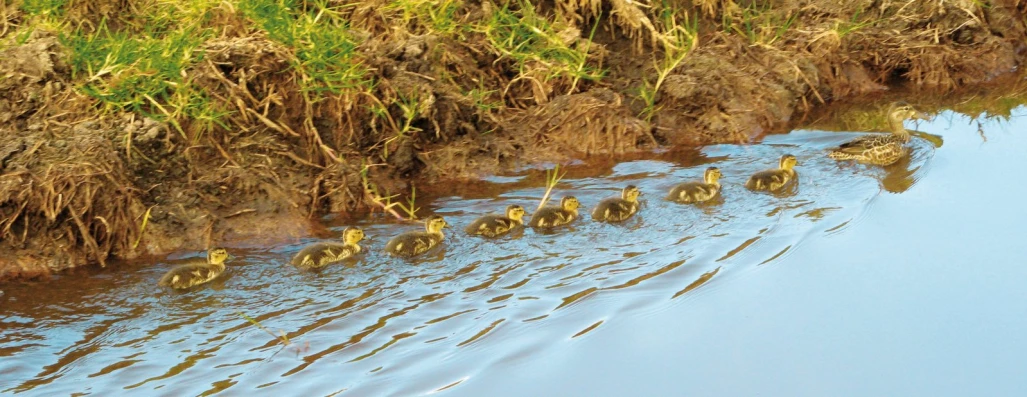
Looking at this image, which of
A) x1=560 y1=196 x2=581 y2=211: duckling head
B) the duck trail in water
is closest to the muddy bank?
the duck trail in water

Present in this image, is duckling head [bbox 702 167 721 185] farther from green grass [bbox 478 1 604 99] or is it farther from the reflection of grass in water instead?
the reflection of grass in water

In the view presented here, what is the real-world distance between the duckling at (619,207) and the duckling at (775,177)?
79 cm

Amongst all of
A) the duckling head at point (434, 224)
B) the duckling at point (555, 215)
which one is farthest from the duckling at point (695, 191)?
the duckling head at point (434, 224)

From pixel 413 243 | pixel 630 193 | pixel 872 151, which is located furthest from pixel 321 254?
pixel 872 151

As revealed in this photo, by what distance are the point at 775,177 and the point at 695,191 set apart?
54cm

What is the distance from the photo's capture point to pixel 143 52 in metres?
7.14

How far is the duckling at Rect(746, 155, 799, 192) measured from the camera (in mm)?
7273

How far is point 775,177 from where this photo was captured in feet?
23.9

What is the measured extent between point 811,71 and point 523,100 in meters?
2.32

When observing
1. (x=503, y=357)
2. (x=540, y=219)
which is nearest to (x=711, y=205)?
(x=540, y=219)

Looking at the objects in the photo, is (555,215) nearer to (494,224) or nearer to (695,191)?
(494,224)

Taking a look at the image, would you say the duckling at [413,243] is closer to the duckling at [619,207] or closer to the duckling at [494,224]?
the duckling at [494,224]

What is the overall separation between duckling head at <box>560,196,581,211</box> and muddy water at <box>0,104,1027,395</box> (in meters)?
0.22

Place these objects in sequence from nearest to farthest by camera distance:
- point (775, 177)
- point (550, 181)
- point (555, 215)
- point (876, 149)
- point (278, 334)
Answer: point (278, 334) < point (555, 215) < point (775, 177) < point (550, 181) < point (876, 149)
